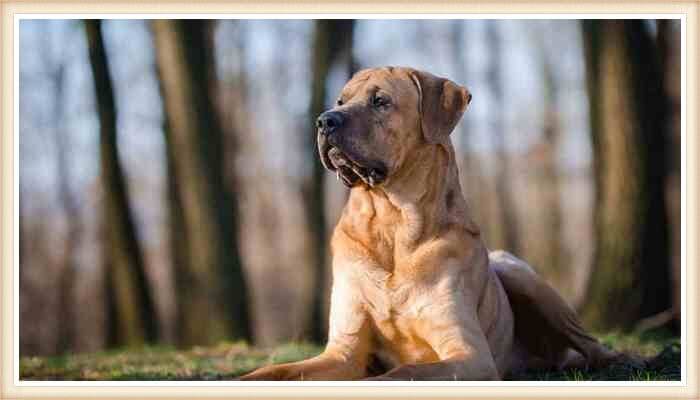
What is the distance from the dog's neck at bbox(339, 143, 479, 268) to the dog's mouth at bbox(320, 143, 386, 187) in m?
0.09

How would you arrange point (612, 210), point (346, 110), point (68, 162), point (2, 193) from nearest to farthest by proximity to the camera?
point (346, 110) < point (2, 193) < point (612, 210) < point (68, 162)

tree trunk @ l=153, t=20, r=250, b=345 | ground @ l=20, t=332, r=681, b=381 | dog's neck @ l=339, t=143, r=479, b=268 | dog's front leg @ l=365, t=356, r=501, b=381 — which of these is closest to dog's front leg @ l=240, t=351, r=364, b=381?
dog's front leg @ l=365, t=356, r=501, b=381

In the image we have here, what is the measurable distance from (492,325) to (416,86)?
144cm

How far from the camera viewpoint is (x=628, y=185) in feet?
30.4

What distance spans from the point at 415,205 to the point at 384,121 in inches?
19.1

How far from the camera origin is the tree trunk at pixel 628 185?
9172 millimetres

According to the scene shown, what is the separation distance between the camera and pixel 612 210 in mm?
9305

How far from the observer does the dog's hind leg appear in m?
6.36

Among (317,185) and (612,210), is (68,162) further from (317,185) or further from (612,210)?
(612,210)

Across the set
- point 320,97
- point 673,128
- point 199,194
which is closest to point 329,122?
point 673,128

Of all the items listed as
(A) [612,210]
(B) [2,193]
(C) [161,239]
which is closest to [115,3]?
(B) [2,193]

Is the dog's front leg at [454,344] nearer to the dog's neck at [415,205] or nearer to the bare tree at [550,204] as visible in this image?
the dog's neck at [415,205]

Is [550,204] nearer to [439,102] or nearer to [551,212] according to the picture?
[551,212]

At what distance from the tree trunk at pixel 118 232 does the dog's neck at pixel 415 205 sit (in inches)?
275
